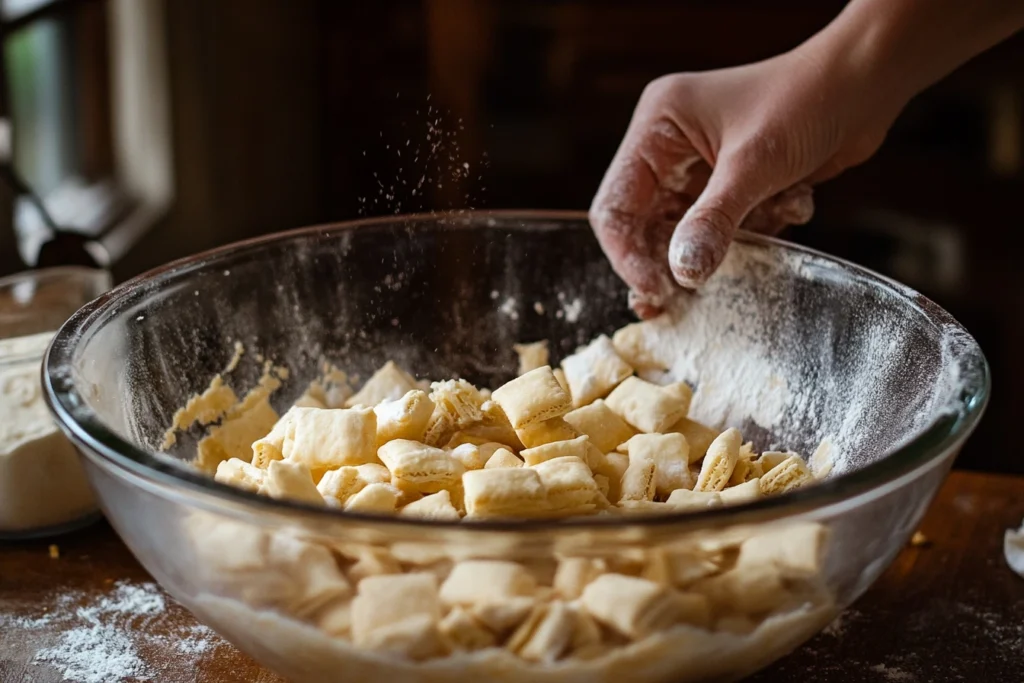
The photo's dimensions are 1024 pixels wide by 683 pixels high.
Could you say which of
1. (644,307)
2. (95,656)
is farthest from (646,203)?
(95,656)

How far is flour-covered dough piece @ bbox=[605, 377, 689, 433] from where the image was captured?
39.9 inches

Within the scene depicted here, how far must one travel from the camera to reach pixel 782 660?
87 centimetres

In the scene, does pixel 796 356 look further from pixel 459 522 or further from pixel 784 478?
pixel 459 522

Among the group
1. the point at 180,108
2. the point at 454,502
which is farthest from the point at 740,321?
the point at 180,108

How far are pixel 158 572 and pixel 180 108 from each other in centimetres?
202

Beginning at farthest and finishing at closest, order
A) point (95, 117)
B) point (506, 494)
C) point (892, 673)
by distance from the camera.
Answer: point (95, 117)
point (892, 673)
point (506, 494)

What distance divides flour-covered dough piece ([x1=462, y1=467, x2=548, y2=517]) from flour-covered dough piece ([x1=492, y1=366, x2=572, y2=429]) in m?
0.18

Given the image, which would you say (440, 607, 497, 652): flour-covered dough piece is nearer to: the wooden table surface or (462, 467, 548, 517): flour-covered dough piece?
(462, 467, 548, 517): flour-covered dough piece

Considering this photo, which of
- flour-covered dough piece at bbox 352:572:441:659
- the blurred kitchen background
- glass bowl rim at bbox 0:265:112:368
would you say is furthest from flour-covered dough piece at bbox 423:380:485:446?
the blurred kitchen background

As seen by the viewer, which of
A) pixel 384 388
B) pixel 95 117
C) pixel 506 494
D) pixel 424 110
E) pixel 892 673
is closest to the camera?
pixel 506 494

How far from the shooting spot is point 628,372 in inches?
43.8

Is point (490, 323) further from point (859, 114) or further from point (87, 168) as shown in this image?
point (87, 168)

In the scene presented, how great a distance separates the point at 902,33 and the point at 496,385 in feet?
1.75

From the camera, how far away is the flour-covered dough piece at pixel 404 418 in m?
0.91
